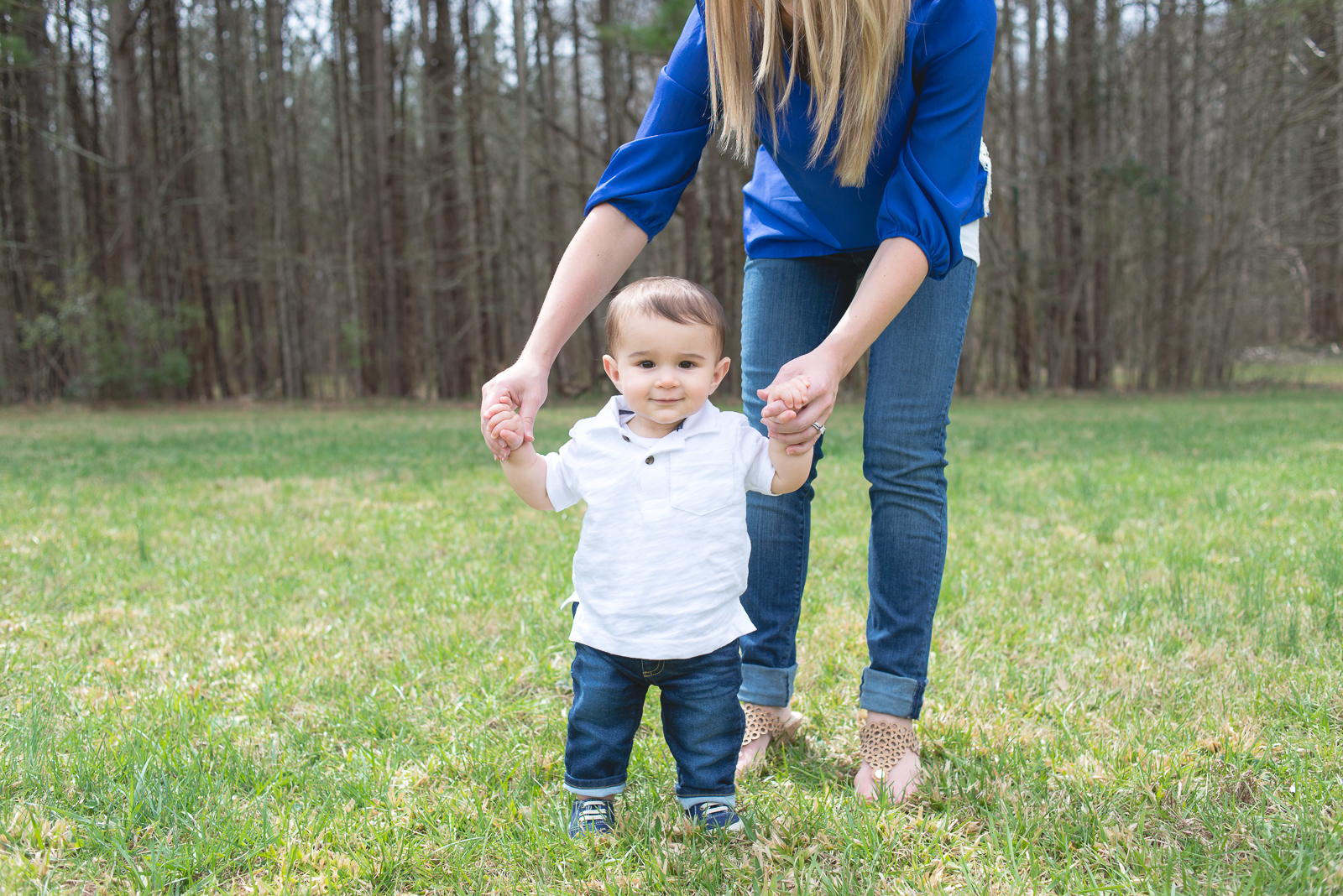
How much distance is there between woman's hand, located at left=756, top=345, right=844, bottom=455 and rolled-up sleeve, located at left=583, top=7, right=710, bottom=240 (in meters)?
0.54

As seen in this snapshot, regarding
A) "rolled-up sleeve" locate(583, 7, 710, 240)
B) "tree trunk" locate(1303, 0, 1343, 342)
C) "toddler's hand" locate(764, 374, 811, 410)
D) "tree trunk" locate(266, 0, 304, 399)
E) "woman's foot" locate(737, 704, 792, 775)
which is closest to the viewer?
"toddler's hand" locate(764, 374, 811, 410)

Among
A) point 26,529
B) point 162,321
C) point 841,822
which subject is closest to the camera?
point 841,822

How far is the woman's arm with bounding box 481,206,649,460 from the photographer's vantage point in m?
1.74

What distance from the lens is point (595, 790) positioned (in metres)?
1.84

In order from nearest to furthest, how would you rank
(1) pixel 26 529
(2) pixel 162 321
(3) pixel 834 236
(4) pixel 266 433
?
(3) pixel 834 236, (1) pixel 26 529, (4) pixel 266 433, (2) pixel 162 321

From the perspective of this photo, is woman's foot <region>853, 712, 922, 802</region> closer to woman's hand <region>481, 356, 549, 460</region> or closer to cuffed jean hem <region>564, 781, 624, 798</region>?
cuffed jean hem <region>564, 781, 624, 798</region>

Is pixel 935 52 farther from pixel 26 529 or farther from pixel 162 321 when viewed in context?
pixel 162 321

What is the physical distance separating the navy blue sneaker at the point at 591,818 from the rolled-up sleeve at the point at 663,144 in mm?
1174

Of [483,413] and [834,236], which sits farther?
[834,236]

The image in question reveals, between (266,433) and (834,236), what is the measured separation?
12.0m

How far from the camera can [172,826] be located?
72.2 inches

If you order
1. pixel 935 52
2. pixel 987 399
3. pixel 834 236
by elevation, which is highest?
pixel 935 52

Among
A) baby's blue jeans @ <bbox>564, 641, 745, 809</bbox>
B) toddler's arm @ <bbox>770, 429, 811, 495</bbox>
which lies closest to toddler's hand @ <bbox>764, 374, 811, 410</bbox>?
toddler's arm @ <bbox>770, 429, 811, 495</bbox>

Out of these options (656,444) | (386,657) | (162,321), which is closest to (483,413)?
(656,444)
